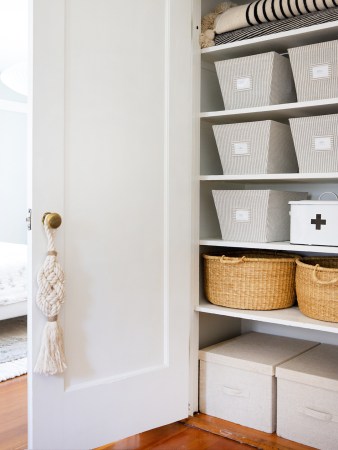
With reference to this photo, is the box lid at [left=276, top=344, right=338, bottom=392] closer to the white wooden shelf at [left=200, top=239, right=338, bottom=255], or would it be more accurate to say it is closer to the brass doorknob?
the white wooden shelf at [left=200, top=239, right=338, bottom=255]

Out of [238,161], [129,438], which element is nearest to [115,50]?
[238,161]

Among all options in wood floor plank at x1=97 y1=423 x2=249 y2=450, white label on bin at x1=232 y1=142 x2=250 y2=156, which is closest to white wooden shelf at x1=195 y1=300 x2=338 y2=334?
wood floor plank at x1=97 y1=423 x2=249 y2=450

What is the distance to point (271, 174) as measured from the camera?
2191mm

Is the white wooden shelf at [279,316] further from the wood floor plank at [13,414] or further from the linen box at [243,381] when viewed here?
the wood floor plank at [13,414]

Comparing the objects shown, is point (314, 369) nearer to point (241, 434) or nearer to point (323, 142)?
point (241, 434)

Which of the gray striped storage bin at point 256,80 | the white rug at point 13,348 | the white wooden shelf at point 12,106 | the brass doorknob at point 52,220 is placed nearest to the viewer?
the brass doorknob at point 52,220

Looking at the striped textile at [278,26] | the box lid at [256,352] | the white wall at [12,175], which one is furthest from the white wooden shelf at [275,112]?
the white wall at [12,175]

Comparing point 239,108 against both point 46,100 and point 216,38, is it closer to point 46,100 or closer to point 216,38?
point 216,38

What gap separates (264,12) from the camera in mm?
2176

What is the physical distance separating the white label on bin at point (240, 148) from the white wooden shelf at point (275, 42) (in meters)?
0.42

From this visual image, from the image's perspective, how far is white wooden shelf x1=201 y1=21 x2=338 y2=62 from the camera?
207 cm

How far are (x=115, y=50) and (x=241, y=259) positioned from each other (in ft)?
3.28

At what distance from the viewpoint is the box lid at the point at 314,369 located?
207 centimetres

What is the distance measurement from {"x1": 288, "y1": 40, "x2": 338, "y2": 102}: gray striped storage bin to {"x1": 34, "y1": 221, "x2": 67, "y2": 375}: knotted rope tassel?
1.14 m
